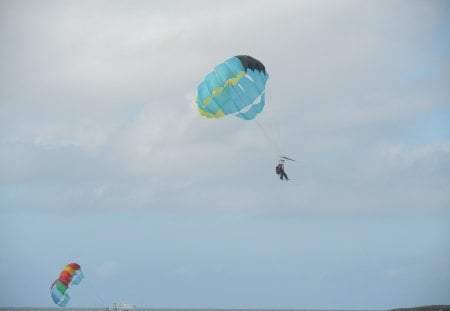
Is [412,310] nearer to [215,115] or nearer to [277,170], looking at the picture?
[277,170]

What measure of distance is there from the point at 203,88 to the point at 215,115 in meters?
1.91

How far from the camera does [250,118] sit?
47625 mm

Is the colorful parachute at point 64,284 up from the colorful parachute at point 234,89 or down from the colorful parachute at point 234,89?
down

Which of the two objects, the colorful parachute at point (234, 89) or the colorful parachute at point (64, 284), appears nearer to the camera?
the colorful parachute at point (234, 89)

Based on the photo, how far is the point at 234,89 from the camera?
4716 centimetres

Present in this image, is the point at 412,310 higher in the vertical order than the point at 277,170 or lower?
lower

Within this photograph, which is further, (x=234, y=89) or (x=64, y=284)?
(x=64, y=284)

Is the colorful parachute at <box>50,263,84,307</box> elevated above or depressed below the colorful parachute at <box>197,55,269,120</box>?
below

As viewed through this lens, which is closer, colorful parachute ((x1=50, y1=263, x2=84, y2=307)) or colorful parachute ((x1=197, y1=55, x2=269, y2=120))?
colorful parachute ((x1=197, y1=55, x2=269, y2=120))

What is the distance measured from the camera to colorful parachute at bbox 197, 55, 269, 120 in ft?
153

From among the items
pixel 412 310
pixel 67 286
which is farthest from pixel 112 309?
pixel 412 310

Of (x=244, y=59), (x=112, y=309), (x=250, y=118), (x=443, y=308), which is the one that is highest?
(x=244, y=59)

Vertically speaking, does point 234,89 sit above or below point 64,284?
above

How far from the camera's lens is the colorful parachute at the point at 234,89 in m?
46.8
